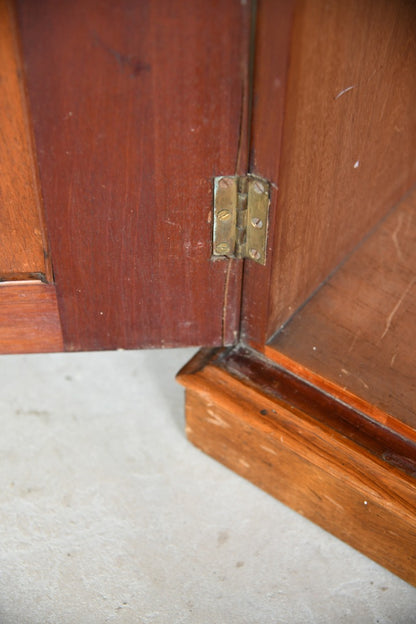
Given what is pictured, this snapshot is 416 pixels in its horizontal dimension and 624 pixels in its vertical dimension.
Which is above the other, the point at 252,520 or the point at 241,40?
the point at 241,40

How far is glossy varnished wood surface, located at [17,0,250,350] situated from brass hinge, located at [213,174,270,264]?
14 mm

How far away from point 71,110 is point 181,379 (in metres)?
0.38

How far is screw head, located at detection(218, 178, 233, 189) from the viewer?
777 mm

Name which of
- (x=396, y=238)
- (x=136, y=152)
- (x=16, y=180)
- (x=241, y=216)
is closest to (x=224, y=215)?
(x=241, y=216)

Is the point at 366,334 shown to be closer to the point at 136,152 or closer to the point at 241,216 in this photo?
the point at 241,216

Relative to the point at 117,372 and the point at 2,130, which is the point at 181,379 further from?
the point at 2,130

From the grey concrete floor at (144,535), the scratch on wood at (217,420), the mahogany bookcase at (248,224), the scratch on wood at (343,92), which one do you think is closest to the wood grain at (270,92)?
the mahogany bookcase at (248,224)

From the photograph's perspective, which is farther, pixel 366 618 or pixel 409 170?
pixel 409 170

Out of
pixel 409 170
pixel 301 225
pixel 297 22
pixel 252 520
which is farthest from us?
pixel 409 170

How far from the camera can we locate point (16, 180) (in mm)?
757

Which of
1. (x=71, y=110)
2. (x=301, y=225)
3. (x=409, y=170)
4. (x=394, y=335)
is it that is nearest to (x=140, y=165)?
(x=71, y=110)

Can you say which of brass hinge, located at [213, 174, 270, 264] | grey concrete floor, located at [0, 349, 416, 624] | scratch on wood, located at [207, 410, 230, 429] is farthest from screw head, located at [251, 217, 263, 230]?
grey concrete floor, located at [0, 349, 416, 624]

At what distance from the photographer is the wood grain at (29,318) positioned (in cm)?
84

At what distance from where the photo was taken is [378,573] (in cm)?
89
